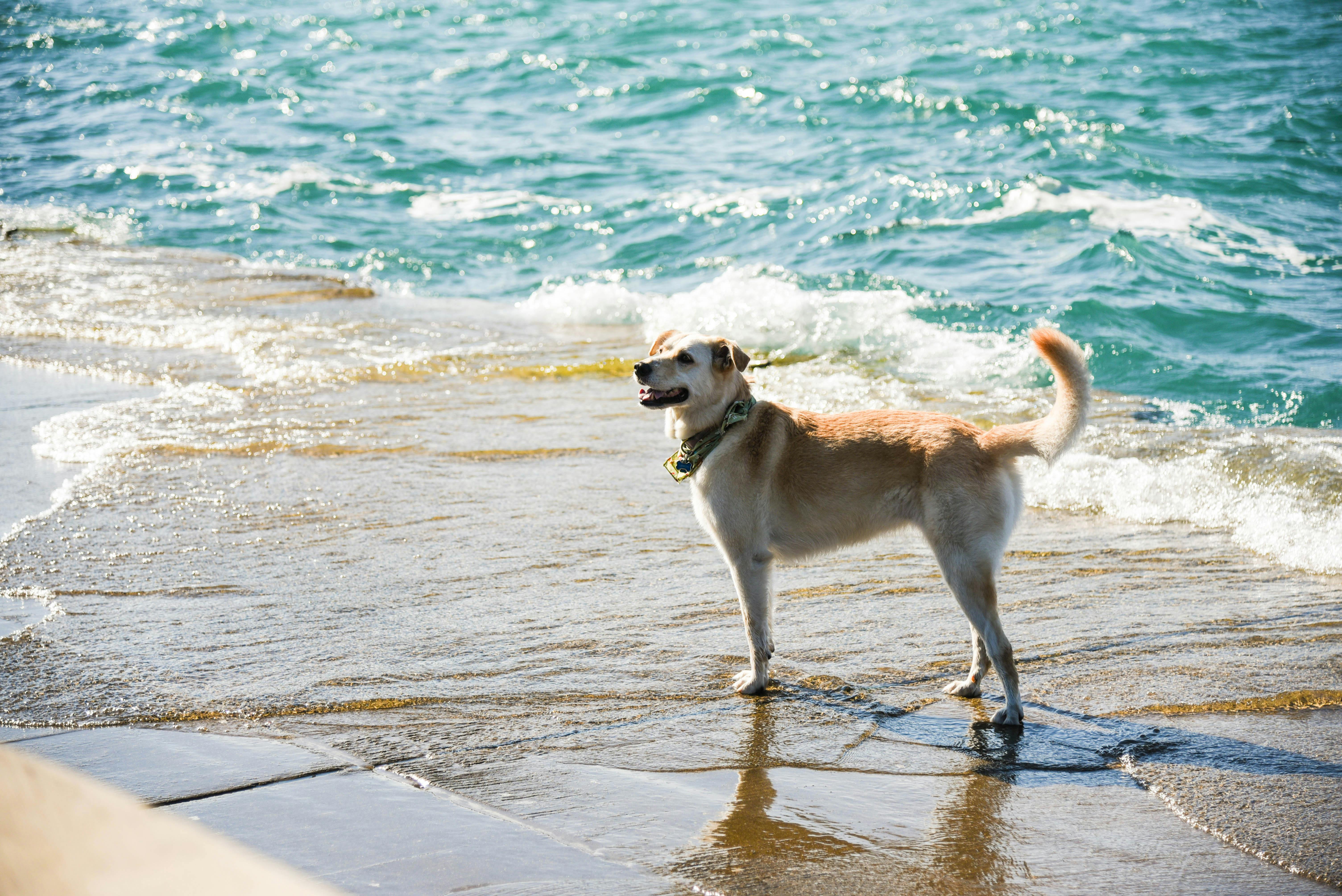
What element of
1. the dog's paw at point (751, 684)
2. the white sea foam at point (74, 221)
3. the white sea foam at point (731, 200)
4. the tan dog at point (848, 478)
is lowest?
the dog's paw at point (751, 684)

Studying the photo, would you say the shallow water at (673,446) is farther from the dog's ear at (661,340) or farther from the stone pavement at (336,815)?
the dog's ear at (661,340)

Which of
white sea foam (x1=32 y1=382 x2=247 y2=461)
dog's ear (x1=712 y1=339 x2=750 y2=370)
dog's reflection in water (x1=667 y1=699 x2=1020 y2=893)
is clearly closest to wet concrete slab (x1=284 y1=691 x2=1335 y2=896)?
dog's reflection in water (x1=667 y1=699 x2=1020 y2=893)

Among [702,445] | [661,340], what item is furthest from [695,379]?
[661,340]

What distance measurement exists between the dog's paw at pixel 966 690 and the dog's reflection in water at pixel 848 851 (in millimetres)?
803

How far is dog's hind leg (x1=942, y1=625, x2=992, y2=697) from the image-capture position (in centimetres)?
462

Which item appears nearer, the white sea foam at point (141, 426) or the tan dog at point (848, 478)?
the tan dog at point (848, 478)

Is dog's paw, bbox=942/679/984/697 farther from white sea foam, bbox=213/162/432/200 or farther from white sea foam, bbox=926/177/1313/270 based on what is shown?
white sea foam, bbox=213/162/432/200

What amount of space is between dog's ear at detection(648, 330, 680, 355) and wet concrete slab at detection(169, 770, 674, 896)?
2453mm

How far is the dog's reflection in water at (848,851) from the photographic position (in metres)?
3.18

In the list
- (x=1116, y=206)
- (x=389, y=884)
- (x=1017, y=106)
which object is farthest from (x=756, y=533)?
(x=1017, y=106)

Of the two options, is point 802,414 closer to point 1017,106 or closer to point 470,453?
point 470,453

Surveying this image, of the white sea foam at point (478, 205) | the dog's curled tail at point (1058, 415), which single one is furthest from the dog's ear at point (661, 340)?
the white sea foam at point (478, 205)

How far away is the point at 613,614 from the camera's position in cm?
538

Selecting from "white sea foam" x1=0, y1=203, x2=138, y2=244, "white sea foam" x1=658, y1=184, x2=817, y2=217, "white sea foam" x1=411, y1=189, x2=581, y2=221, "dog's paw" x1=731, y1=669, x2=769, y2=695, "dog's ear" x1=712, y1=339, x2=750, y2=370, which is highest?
"white sea foam" x1=0, y1=203, x2=138, y2=244
